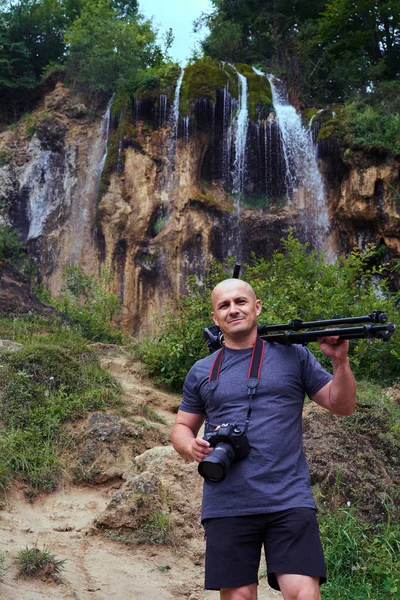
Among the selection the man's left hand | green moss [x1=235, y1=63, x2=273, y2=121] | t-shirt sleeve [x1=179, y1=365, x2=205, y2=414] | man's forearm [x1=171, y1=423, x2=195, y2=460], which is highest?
green moss [x1=235, y1=63, x2=273, y2=121]

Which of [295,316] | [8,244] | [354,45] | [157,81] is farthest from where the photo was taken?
[354,45]

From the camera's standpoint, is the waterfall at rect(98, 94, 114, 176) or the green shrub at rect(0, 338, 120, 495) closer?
the green shrub at rect(0, 338, 120, 495)

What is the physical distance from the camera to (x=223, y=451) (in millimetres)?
2352

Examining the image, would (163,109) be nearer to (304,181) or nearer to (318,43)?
(304,181)

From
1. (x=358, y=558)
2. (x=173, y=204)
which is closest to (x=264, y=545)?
(x=358, y=558)

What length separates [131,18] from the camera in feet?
78.2

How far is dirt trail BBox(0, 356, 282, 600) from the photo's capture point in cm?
385

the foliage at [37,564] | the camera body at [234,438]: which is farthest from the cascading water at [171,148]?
the camera body at [234,438]

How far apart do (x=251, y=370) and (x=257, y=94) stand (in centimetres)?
1711

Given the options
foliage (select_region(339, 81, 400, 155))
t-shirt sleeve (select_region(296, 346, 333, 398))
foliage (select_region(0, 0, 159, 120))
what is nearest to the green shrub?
t-shirt sleeve (select_region(296, 346, 333, 398))

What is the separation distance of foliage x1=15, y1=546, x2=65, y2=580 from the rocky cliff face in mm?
13154

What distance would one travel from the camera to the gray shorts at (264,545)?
2.31 m

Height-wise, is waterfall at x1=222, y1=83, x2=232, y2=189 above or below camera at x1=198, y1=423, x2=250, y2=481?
above

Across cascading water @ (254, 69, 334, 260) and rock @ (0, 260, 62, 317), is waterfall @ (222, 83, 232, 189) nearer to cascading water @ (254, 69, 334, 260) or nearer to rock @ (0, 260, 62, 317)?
cascading water @ (254, 69, 334, 260)
